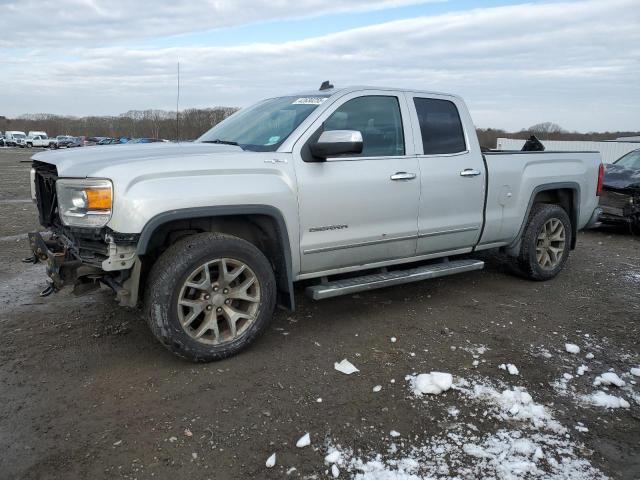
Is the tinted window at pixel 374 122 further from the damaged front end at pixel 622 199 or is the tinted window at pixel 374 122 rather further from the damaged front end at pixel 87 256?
the damaged front end at pixel 622 199

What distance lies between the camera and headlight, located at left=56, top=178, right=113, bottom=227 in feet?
10.7

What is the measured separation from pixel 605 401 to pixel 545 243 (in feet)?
9.39

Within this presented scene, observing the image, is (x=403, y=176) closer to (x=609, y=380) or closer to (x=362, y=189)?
(x=362, y=189)

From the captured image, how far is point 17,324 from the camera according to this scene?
4.49 m

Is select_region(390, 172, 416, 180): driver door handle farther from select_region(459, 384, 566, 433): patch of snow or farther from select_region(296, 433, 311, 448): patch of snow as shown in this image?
select_region(296, 433, 311, 448): patch of snow

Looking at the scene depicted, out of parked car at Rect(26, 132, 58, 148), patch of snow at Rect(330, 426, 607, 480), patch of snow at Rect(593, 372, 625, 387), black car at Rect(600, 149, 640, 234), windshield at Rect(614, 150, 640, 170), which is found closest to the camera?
patch of snow at Rect(330, 426, 607, 480)

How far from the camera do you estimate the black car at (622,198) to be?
29.5 feet

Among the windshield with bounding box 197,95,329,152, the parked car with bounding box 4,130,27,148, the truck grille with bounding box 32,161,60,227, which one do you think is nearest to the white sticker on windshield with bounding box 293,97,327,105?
the windshield with bounding box 197,95,329,152

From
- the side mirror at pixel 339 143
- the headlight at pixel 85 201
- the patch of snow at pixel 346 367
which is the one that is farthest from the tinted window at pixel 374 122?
the headlight at pixel 85 201

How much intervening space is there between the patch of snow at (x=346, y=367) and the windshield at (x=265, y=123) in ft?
5.38

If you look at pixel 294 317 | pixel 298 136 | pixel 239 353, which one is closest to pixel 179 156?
pixel 298 136

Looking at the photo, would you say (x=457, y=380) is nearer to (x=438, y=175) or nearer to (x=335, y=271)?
(x=335, y=271)

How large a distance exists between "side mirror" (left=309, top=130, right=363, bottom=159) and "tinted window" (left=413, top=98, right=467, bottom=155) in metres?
1.13

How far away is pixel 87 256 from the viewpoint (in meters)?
3.49
